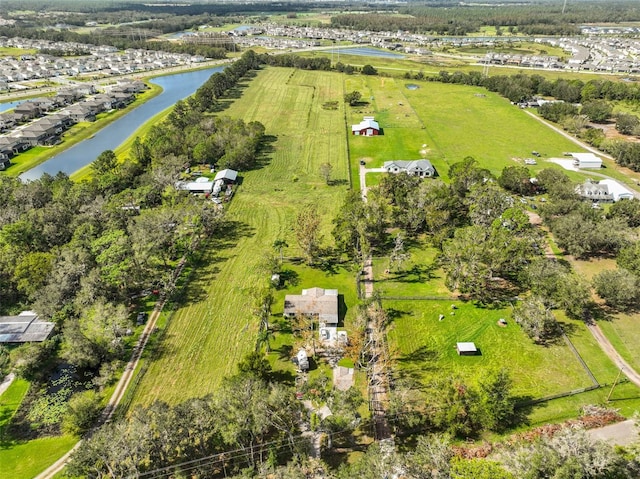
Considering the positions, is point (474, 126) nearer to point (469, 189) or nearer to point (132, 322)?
point (469, 189)

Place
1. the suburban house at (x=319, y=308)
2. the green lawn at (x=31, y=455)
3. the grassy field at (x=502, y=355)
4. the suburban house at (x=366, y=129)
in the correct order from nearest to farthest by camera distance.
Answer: the green lawn at (x=31, y=455), the grassy field at (x=502, y=355), the suburban house at (x=319, y=308), the suburban house at (x=366, y=129)

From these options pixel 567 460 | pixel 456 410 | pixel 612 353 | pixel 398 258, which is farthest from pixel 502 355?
pixel 398 258

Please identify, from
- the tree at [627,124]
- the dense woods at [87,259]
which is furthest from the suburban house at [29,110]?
the tree at [627,124]

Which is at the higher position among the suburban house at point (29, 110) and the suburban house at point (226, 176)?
the suburban house at point (29, 110)

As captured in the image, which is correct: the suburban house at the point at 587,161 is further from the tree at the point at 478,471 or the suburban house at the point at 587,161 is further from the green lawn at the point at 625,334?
the tree at the point at 478,471

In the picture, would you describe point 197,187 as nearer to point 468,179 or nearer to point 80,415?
point 80,415

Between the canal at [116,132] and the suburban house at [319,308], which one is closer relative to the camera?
the suburban house at [319,308]

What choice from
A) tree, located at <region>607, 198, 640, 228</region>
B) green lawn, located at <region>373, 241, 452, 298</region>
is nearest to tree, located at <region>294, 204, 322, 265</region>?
green lawn, located at <region>373, 241, 452, 298</region>
